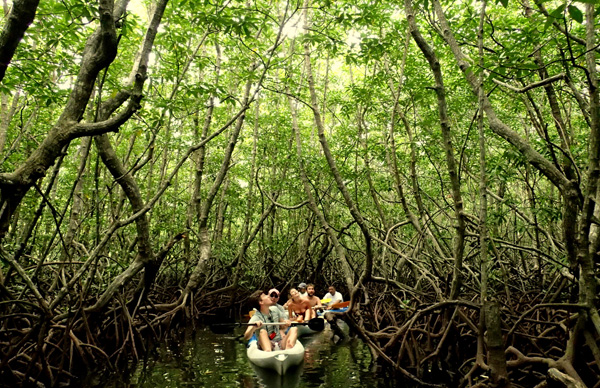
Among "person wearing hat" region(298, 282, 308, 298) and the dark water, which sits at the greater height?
"person wearing hat" region(298, 282, 308, 298)

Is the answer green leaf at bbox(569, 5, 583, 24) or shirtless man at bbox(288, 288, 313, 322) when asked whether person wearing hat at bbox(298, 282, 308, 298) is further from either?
green leaf at bbox(569, 5, 583, 24)

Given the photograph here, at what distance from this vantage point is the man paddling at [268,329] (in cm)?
617

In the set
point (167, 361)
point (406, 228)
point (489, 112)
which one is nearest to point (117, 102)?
point (489, 112)

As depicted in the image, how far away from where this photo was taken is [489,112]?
12.1 feet

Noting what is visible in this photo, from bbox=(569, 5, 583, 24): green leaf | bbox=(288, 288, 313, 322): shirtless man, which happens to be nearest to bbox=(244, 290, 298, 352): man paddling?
bbox=(288, 288, 313, 322): shirtless man

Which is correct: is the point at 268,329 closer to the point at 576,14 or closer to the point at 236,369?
the point at 236,369

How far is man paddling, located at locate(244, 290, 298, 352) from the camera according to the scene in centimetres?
617

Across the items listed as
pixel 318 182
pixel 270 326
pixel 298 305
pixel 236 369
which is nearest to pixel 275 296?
pixel 270 326

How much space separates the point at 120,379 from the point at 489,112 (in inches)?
212

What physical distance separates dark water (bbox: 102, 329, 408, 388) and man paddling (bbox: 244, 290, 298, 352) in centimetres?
40

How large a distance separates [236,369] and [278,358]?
104 centimetres

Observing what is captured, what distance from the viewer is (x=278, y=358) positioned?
547 centimetres

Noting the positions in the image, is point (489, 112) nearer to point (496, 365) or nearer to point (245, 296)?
point (496, 365)

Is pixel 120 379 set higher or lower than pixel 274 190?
lower
